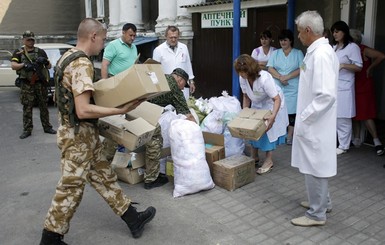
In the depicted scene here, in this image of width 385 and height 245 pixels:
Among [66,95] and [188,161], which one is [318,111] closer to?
[188,161]

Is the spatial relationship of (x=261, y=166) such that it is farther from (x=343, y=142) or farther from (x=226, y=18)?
(x=226, y=18)

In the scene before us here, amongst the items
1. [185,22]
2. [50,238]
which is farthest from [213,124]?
[185,22]

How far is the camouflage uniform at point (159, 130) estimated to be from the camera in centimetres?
436

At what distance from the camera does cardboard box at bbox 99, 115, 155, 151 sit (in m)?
3.29

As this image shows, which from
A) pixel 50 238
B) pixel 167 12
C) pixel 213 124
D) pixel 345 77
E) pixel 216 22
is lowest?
pixel 50 238

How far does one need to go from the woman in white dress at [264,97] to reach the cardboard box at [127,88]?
148 centimetres

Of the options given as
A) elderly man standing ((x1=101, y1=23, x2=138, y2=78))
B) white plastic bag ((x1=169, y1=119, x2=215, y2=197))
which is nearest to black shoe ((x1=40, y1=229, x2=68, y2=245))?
white plastic bag ((x1=169, y1=119, x2=215, y2=197))

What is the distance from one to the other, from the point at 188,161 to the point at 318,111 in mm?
1559

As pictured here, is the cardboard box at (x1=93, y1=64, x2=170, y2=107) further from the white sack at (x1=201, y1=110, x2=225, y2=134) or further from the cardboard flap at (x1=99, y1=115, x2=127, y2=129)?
the white sack at (x1=201, y1=110, x2=225, y2=134)

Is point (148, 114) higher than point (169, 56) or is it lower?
lower

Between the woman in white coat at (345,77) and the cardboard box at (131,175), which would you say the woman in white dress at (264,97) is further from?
the cardboard box at (131,175)

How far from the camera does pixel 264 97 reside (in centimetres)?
459

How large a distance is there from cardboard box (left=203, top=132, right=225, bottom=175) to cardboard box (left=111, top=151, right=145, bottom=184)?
76 cm

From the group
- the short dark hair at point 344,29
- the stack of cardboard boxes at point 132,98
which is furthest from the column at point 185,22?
the stack of cardboard boxes at point 132,98
